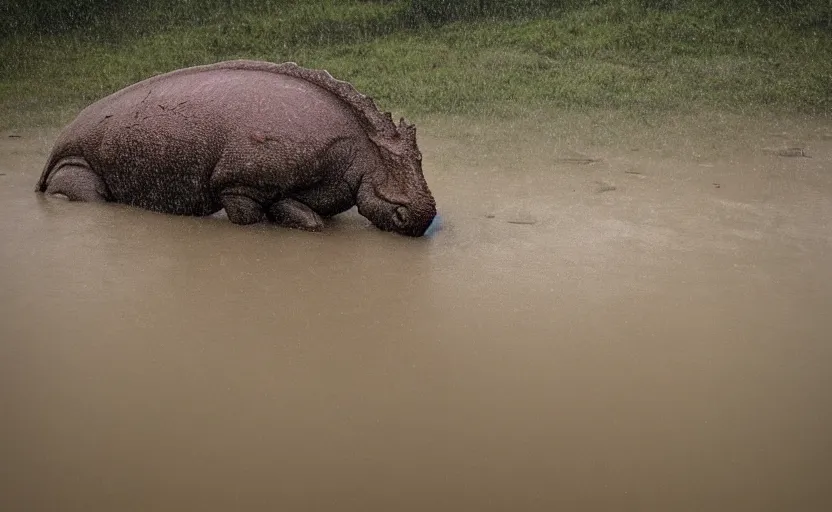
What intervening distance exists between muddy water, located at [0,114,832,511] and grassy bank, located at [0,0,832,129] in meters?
3.21

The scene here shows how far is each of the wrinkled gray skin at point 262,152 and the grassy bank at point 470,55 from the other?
2993 millimetres

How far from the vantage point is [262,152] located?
470 centimetres

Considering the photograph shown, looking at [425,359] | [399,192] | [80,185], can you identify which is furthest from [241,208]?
[425,359]

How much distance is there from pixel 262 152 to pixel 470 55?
516cm

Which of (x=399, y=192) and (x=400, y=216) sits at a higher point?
(x=399, y=192)

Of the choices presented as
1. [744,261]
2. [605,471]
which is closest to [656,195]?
[744,261]

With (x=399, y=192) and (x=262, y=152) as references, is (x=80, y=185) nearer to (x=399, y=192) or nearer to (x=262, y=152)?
(x=262, y=152)

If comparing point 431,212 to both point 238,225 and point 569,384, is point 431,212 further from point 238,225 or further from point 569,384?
point 569,384

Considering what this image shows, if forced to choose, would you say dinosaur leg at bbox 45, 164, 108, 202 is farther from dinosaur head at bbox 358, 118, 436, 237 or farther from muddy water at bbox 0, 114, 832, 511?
dinosaur head at bbox 358, 118, 436, 237

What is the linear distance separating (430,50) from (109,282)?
6180 millimetres

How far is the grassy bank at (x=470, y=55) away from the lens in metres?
8.36

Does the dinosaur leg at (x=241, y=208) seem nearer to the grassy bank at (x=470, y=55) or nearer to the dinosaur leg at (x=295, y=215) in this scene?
the dinosaur leg at (x=295, y=215)

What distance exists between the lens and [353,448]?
2.82 meters

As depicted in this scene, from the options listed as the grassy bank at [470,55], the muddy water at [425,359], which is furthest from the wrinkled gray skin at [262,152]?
the grassy bank at [470,55]
